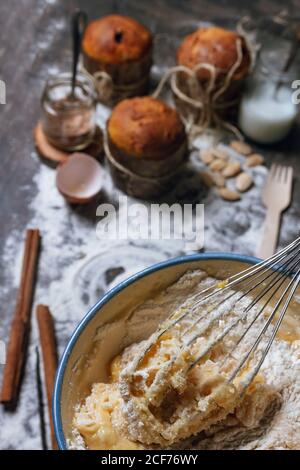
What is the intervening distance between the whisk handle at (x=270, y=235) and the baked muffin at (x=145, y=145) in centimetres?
16

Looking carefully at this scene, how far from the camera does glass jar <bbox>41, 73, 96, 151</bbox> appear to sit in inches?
37.8

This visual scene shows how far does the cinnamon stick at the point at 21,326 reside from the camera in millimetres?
776

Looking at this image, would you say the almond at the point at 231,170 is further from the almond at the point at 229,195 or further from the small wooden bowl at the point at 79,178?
the small wooden bowl at the point at 79,178

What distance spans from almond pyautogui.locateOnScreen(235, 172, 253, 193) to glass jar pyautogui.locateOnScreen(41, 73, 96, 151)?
9.7 inches

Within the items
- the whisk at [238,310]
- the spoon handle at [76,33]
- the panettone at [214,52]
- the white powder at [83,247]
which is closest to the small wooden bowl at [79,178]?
the white powder at [83,247]

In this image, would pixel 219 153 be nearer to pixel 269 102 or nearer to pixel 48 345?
pixel 269 102

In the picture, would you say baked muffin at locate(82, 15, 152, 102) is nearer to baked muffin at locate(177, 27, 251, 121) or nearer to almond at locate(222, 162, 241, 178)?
baked muffin at locate(177, 27, 251, 121)

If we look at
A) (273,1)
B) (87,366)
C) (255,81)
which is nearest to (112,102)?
(255,81)

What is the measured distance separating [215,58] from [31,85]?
0.32m

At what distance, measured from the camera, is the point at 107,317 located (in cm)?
62

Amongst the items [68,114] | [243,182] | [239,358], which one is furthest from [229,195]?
[239,358]

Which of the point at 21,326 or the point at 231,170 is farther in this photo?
the point at 231,170

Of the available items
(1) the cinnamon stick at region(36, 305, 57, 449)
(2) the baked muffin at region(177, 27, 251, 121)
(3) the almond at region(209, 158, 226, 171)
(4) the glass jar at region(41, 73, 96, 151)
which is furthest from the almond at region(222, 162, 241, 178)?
(1) the cinnamon stick at region(36, 305, 57, 449)

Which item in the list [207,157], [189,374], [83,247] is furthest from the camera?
[207,157]
